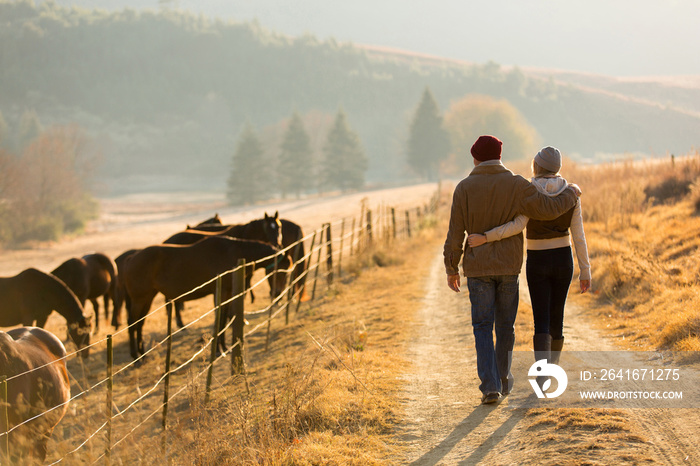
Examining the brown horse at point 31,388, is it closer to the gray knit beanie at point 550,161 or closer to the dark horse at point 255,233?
the gray knit beanie at point 550,161

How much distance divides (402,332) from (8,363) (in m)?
4.81

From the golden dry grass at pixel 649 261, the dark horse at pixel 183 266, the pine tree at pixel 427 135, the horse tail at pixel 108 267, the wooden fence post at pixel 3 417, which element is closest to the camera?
the wooden fence post at pixel 3 417

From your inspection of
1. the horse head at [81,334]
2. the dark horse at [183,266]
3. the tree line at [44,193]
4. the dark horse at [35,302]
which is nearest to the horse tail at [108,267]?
the dark horse at [183,266]

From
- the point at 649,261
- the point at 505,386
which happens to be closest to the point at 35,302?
the point at 505,386

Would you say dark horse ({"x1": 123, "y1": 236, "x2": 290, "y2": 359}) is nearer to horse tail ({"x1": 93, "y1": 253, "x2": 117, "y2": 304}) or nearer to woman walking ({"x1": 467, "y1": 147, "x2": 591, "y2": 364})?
horse tail ({"x1": 93, "y1": 253, "x2": 117, "y2": 304})

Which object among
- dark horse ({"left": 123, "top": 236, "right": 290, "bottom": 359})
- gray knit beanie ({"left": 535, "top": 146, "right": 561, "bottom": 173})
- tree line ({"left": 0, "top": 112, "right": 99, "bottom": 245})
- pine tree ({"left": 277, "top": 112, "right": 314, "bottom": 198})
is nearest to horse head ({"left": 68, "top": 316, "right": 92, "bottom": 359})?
dark horse ({"left": 123, "top": 236, "right": 290, "bottom": 359})

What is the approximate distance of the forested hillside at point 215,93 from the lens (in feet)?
368

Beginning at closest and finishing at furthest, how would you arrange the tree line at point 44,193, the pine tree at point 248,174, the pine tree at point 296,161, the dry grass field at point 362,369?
1. the dry grass field at point 362,369
2. the tree line at point 44,193
3. the pine tree at point 248,174
4. the pine tree at point 296,161

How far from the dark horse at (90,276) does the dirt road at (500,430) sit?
8.01 metres

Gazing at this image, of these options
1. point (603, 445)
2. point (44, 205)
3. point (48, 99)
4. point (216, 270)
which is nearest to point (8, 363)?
point (603, 445)

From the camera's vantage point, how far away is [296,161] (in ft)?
228

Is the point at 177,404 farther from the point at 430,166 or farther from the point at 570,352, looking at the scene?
the point at 430,166

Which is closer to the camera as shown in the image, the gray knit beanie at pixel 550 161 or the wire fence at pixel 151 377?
the wire fence at pixel 151 377

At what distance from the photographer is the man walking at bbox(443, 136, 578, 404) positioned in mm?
4660
